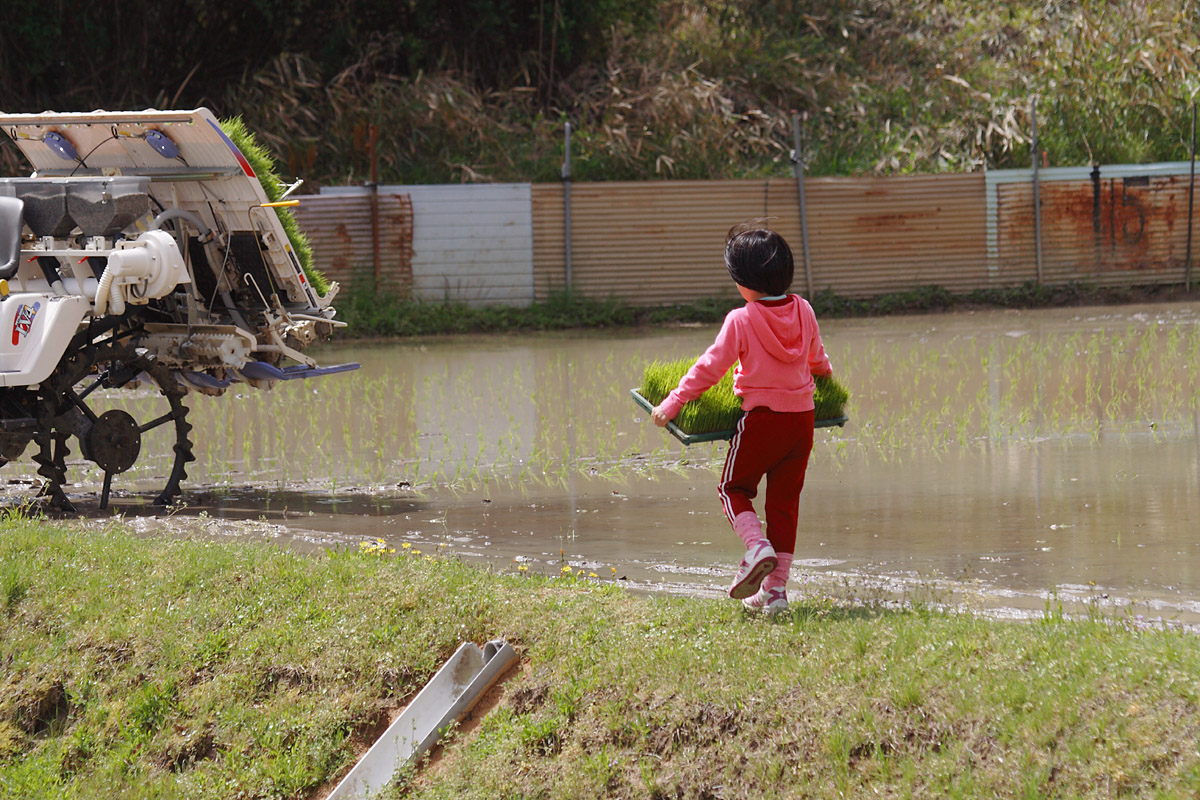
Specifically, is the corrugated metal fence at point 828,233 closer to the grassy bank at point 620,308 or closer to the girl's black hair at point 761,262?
the grassy bank at point 620,308

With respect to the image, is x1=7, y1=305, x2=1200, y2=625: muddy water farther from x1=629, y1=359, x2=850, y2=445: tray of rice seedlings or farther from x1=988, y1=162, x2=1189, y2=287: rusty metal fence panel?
x1=988, y1=162, x2=1189, y2=287: rusty metal fence panel

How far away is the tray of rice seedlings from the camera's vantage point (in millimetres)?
5504

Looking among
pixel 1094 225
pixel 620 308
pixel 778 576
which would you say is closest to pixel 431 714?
pixel 778 576

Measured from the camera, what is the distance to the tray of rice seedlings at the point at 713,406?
217 inches

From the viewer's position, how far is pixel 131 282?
7.75m

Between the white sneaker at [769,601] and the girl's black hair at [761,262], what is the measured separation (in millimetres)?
1204

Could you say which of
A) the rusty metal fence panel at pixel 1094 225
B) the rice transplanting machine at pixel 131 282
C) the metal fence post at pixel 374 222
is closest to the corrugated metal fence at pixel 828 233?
the rusty metal fence panel at pixel 1094 225

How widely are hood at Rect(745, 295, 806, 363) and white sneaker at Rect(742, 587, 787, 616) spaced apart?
0.93m

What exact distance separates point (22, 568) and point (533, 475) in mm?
3798

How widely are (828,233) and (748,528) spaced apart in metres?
14.5

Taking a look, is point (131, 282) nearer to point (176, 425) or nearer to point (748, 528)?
point (176, 425)

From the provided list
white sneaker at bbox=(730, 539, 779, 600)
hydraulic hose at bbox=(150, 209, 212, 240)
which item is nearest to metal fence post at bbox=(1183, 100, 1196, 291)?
hydraulic hose at bbox=(150, 209, 212, 240)

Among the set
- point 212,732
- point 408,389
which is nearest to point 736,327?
point 212,732

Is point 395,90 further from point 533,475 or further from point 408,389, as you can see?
point 533,475
